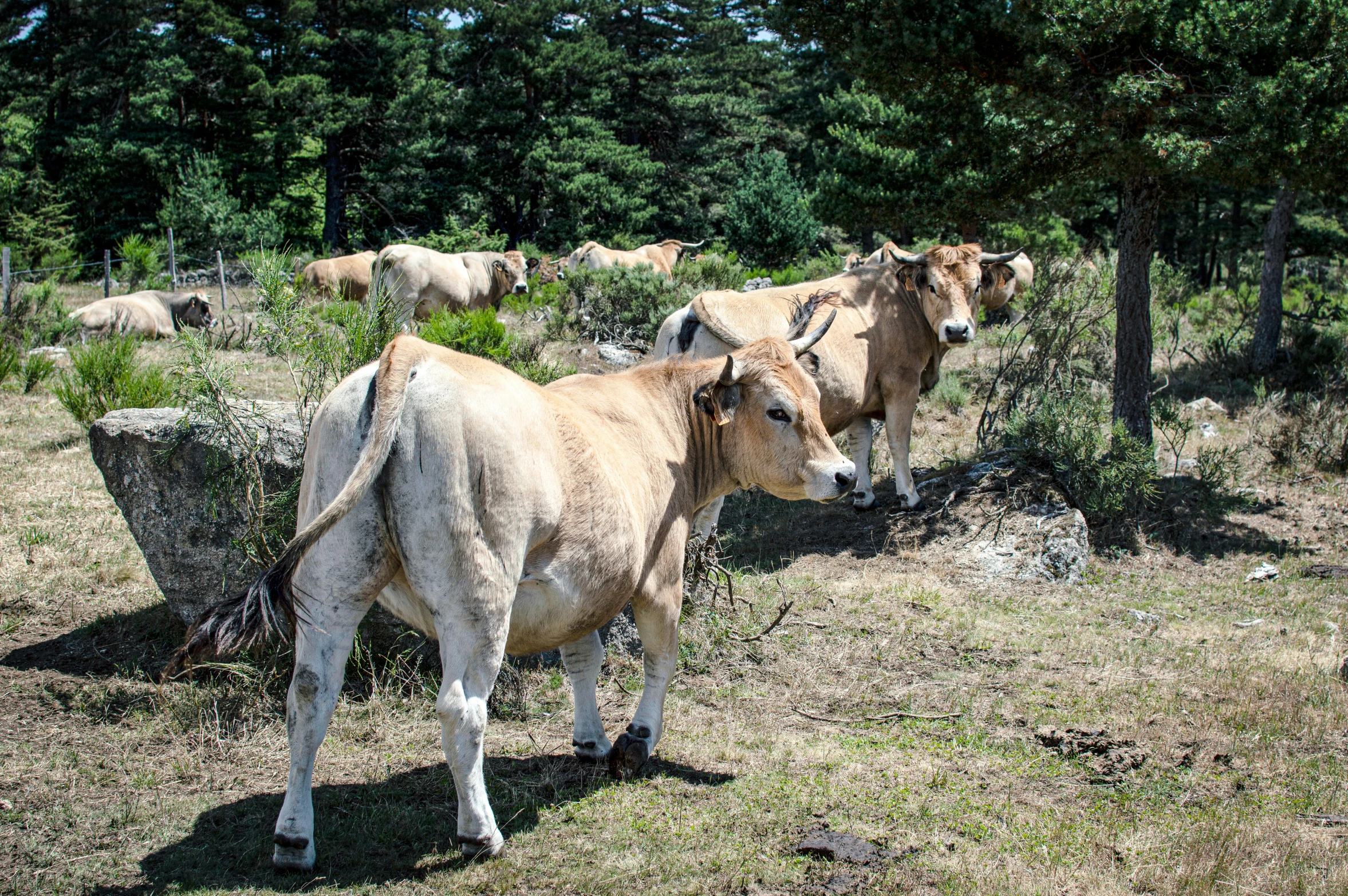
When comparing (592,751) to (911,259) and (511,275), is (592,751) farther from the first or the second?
(511,275)

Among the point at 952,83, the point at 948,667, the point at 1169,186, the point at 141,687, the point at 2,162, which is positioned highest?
the point at 2,162

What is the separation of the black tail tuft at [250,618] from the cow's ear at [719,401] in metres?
2.15

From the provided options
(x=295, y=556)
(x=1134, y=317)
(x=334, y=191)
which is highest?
(x=334, y=191)

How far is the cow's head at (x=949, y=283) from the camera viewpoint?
31.7 feet

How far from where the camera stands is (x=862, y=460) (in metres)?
10.4

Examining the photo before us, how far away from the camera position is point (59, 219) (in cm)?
3231

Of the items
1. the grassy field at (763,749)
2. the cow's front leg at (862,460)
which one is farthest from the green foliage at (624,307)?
the grassy field at (763,749)

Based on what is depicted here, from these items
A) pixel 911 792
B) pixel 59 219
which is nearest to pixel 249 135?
pixel 59 219

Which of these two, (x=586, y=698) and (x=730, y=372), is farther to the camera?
(x=586, y=698)

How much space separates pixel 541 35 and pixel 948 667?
3157 cm

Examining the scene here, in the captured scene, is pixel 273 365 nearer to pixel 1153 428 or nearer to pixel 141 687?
pixel 141 687

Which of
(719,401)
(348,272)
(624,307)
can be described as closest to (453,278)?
(348,272)

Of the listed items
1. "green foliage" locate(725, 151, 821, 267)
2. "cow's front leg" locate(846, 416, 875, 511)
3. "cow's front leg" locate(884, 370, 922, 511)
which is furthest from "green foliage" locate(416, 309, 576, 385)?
"green foliage" locate(725, 151, 821, 267)

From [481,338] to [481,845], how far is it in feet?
16.7
